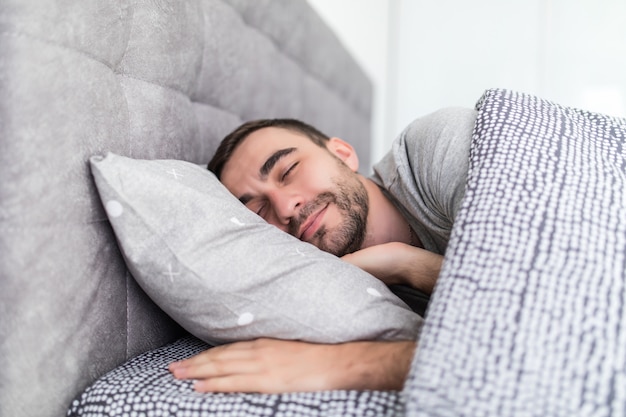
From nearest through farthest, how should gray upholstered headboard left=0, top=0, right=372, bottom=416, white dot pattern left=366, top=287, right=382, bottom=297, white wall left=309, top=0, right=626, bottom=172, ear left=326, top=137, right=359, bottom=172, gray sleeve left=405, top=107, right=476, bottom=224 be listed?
gray upholstered headboard left=0, top=0, right=372, bottom=416 < white dot pattern left=366, top=287, right=382, bottom=297 < gray sleeve left=405, top=107, right=476, bottom=224 < ear left=326, top=137, right=359, bottom=172 < white wall left=309, top=0, right=626, bottom=172

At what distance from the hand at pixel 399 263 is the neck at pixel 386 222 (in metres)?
0.21

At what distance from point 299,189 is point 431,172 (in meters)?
0.31

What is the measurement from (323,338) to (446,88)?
108 inches

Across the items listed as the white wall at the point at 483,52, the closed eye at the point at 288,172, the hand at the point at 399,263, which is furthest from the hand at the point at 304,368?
the white wall at the point at 483,52

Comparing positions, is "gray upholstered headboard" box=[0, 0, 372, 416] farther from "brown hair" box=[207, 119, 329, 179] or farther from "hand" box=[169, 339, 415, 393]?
"hand" box=[169, 339, 415, 393]

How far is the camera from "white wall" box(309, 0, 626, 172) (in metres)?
2.99

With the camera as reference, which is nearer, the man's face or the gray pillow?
the gray pillow

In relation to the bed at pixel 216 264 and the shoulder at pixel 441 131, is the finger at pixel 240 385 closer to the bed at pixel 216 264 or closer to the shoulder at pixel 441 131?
the bed at pixel 216 264

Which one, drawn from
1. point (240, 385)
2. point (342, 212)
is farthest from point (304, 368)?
point (342, 212)

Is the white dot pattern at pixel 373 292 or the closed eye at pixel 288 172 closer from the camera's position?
the white dot pattern at pixel 373 292

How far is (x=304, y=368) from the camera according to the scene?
29.0 inches

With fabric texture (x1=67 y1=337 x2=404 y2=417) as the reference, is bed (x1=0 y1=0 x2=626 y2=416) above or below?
above

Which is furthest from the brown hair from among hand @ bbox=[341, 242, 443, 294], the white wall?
the white wall

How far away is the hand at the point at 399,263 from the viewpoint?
105cm
